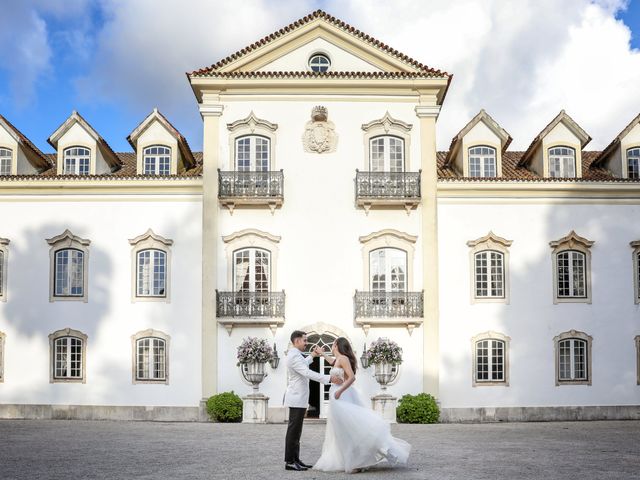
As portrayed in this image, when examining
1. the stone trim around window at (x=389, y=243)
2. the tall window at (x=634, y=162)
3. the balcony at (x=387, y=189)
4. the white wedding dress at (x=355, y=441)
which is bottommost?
the white wedding dress at (x=355, y=441)

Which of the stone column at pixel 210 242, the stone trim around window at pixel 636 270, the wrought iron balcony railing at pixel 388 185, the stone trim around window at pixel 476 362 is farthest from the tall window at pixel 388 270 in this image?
the stone trim around window at pixel 636 270

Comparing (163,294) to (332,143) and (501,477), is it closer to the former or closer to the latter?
(332,143)

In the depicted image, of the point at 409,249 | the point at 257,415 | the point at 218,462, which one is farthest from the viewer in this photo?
the point at 409,249

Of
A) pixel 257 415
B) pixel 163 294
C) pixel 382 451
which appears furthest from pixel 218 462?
pixel 163 294

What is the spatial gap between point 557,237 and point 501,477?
53.1 ft

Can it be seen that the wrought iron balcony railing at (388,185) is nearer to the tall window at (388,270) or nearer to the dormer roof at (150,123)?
the tall window at (388,270)

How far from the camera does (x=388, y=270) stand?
88.3ft

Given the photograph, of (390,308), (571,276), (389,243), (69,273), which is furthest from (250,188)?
(571,276)

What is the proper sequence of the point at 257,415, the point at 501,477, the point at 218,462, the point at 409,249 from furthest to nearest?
the point at 409,249 → the point at 257,415 → the point at 218,462 → the point at 501,477

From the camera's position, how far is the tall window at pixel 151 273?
27.3 metres

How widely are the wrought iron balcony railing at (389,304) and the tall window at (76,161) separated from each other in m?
10.4

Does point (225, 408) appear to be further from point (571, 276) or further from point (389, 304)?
point (571, 276)

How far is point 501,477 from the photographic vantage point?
12.6 metres

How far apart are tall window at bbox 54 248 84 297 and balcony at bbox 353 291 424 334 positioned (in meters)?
9.01
